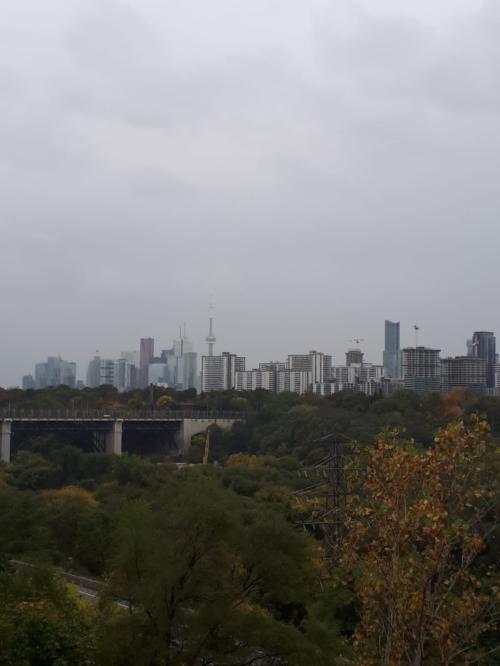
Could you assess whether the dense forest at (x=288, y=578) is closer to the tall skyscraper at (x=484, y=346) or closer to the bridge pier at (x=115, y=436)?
the bridge pier at (x=115, y=436)

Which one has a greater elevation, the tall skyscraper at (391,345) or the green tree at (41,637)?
the tall skyscraper at (391,345)

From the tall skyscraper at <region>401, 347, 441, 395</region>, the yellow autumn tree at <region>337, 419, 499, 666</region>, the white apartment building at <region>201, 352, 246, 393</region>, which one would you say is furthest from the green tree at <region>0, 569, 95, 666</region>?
the white apartment building at <region>201, 352, 246, 393</region>

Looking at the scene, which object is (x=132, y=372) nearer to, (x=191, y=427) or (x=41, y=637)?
(x=191, y=427)

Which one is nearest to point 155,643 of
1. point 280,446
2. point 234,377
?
point 280,446

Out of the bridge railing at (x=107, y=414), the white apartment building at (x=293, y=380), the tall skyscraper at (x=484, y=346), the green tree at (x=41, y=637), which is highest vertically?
the tall skyscraper at (x=484, y=346)

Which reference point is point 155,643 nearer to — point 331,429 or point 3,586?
point 3,586

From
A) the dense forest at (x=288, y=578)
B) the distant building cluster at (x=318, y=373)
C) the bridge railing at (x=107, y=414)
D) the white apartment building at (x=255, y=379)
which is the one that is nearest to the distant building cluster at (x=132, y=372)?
the distant building cluster at (x=318, y=373)

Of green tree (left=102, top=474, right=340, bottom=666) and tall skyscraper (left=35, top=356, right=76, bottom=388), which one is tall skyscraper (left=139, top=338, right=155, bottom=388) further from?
green tree (left=102, top=474, right=340, bottom=666)
